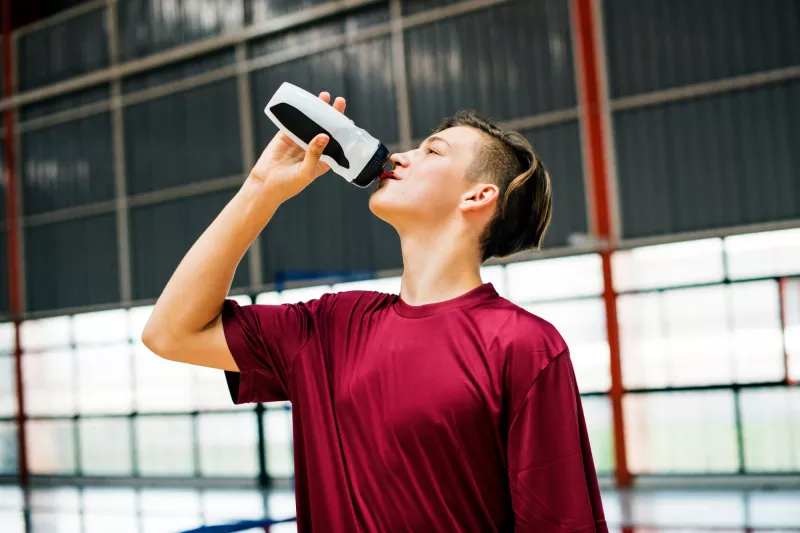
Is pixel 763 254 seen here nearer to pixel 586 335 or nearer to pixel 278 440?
pixel 586 335

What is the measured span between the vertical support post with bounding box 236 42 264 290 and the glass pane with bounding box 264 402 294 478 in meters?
2.25

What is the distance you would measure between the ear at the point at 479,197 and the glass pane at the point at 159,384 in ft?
50.2

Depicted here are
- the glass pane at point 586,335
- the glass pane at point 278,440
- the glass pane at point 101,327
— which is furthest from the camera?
the glass pane at point 101,327

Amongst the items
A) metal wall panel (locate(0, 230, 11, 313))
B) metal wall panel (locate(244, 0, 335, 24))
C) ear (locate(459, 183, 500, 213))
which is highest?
metal wall panel (locate(244, 0, 335, 24))

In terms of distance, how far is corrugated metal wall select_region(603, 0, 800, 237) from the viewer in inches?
468

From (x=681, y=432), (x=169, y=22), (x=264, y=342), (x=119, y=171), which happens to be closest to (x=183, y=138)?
(x=119, y=171)

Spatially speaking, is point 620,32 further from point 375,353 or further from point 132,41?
point 375,353

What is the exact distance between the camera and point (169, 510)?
13.0 meters

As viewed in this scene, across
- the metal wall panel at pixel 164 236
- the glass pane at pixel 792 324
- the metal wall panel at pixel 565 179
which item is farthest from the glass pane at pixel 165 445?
the glass pane at pixel 792 324

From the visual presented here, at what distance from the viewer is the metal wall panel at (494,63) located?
13.3m

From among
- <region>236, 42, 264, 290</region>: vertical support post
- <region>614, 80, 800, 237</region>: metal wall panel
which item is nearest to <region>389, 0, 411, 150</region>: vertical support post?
<region>236, 42, 264, 290</region>: vertical support post

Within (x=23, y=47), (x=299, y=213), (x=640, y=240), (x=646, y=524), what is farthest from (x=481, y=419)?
(x=23, y=47)

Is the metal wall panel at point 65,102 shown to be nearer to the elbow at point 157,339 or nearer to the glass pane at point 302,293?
the glass pane at point 302,293

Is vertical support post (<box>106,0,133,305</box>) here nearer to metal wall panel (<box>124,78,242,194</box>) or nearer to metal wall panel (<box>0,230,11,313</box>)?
metal wall panel (<box>124,78,242,194</box>)
